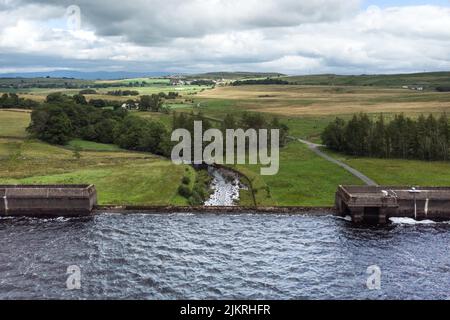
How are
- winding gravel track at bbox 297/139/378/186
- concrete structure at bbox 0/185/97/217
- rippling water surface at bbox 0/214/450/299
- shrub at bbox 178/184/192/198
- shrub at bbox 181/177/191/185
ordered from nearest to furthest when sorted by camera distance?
1. rippling water surface at bbox 0/214/450/299
2. concrete structure at bbox 0/185/97/217
3. shrub at bbox 178/184/192/198
4. shrub at bbox 181/177/191/185
5. winding gravel track at bbox 297/139/378/186

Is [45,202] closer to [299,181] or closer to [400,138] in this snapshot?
[299,181]

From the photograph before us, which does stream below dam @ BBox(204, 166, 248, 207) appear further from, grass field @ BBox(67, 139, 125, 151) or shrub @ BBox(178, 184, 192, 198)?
grass field @ BBox(67, 139, 125, 151)

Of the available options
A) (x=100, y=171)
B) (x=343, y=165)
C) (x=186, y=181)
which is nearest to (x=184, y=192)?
(x=186, y=181)

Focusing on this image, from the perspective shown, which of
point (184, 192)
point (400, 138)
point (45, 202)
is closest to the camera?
point (45, 202)

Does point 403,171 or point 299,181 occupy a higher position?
point 403,171

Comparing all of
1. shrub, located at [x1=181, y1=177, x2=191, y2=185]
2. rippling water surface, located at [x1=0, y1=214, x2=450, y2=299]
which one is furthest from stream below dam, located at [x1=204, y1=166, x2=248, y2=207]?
rippling water surface, located at [x1=0, y1=214, x2=450, y2=299]
